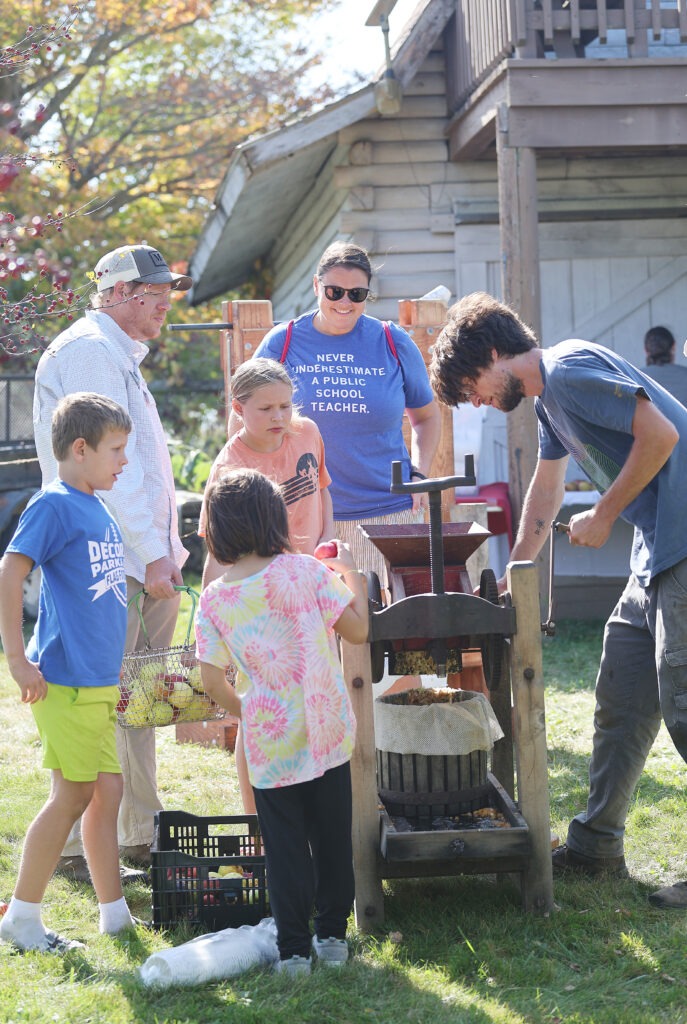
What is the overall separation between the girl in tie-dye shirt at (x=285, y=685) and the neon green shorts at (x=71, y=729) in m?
0.48

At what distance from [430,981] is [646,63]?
6657 mm

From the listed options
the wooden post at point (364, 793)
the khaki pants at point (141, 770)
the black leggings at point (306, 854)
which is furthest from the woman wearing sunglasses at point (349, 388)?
the black leggings at point (306, 854)

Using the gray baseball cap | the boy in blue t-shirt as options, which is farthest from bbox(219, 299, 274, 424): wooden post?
the boy in blue t-shirt

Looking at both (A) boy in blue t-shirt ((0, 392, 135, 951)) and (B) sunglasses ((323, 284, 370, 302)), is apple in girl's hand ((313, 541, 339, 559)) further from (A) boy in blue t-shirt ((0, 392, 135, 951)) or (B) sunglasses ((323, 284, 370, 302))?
(B) sunglasses ((323, 284, 370, 302))

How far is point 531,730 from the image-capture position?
3588 mm

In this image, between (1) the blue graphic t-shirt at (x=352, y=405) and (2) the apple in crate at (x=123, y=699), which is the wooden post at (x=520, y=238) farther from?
(2) the apple in crate at (x=123, y=699)

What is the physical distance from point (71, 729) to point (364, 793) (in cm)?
91

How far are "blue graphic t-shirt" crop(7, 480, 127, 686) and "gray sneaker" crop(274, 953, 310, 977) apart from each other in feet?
3.14

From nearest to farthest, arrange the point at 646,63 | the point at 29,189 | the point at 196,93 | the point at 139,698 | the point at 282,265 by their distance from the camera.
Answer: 1. the point at 139,698
2. the point at 646,63
3. the point at 282,265
4. the point at 29,189
5. the point at 196,93

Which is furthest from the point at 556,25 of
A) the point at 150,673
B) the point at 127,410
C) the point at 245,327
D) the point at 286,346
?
the point at 150,673

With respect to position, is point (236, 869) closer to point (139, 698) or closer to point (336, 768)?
point (139, 698)

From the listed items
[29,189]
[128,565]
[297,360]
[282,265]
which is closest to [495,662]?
[128,565]

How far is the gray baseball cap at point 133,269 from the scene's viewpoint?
4.22 meters

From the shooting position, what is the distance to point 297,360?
4742 millimetres
